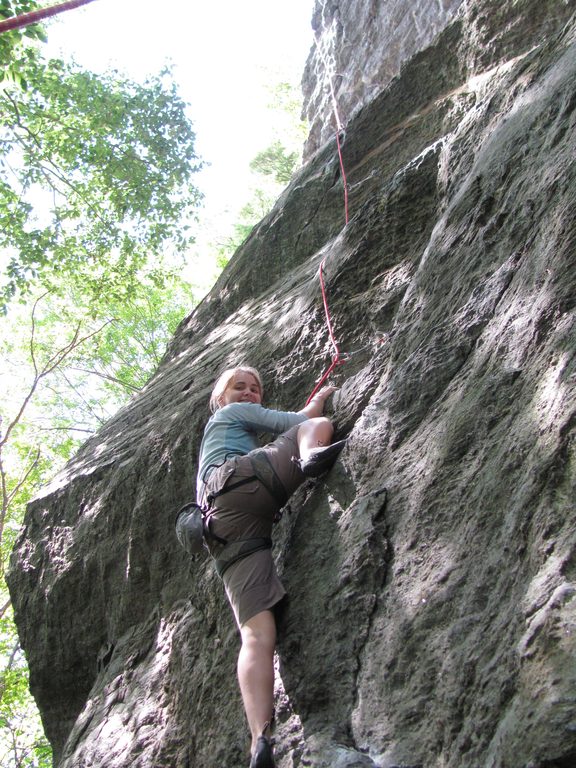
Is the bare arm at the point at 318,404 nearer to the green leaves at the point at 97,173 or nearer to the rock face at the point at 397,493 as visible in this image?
the rock face at the point at 397,493

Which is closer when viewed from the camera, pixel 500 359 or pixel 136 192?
pixel 500 359

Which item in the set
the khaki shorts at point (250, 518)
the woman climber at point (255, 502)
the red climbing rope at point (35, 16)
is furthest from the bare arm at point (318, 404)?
the red climbing rope at point (35, 16)

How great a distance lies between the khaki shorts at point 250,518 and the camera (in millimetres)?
3725

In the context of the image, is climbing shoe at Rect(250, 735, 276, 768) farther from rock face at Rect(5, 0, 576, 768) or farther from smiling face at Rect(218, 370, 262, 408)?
smiling face at Rect(218, 370, 262, 408)

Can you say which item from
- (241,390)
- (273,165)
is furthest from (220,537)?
(273,165)

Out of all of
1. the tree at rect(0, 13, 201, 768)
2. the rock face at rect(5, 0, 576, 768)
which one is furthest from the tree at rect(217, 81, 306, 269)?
the rock face at rect(5, 0, 576, 768)

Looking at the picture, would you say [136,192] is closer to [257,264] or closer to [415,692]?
[257,264]

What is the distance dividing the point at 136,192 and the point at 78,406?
13.5m

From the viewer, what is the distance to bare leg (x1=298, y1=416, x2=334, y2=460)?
4182 millimetres

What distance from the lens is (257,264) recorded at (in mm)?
8266

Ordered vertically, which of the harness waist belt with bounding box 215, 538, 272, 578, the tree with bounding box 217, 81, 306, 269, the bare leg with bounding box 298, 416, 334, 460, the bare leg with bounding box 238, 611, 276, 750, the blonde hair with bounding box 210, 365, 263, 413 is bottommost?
the bare leg with bounding box 238, 611, 276, 750

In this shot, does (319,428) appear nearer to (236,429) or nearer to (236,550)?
(236,429)

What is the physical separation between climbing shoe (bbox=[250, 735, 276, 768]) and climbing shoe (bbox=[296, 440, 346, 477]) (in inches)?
57.8

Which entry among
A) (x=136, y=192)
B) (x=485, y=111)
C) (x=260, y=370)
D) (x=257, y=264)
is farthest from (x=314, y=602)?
(x=136, y=192)
